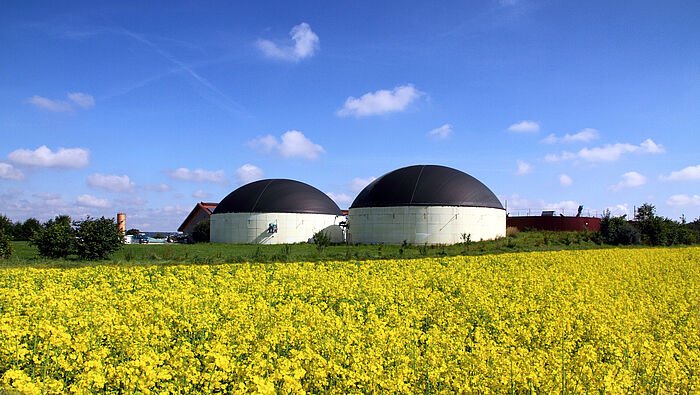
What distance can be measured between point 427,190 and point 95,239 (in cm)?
3339

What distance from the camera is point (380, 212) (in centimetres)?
5097

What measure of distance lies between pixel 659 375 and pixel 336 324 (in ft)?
15.8

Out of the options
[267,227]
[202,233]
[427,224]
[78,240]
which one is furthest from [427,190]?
[78,240]

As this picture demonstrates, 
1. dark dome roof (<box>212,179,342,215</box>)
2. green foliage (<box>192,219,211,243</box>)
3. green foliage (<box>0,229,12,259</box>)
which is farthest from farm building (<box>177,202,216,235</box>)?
green foliage (<box>0,229,12,259</box>)

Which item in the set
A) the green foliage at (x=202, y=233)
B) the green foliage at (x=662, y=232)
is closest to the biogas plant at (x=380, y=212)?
the green foliage at (x=202, y=233)

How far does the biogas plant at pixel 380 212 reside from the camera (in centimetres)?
4884

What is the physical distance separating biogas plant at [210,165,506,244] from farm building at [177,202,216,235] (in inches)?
715

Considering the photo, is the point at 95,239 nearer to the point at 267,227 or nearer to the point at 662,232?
the point at 267,227

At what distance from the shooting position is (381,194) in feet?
171

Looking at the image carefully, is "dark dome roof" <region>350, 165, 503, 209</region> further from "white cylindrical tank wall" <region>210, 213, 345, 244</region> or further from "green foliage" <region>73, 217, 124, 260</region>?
"green foliage" <region>73, 217, 124, 260</region>

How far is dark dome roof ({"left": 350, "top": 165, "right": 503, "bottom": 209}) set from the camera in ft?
162

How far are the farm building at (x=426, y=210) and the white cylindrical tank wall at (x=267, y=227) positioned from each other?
17.5 ft

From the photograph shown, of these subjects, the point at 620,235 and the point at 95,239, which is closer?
the point at 95,239

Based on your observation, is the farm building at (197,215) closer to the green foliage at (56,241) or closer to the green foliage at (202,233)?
the green foliage at (202,233)
